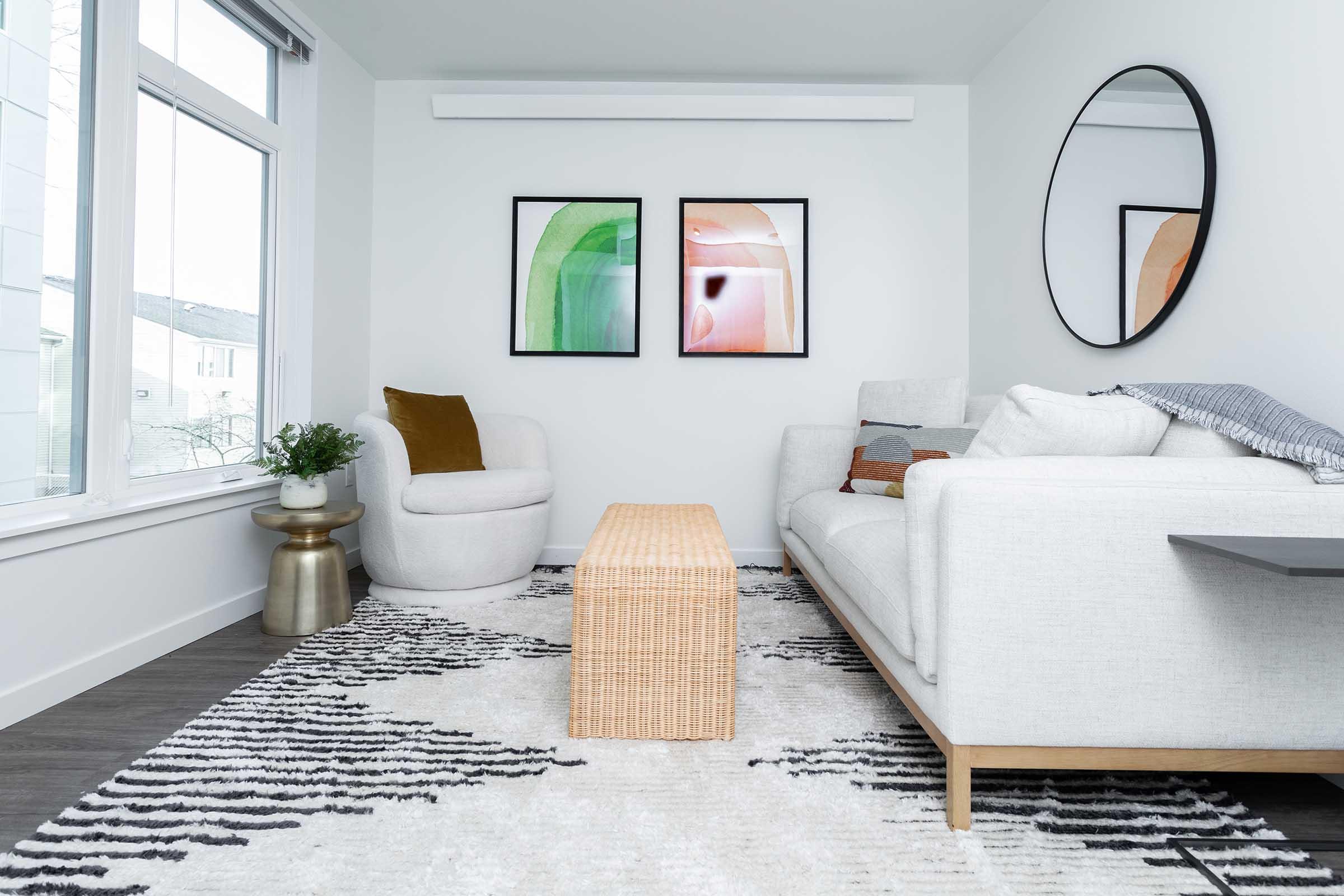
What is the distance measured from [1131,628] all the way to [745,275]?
2.80 metres

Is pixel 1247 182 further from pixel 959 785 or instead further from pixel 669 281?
pixel 669 281

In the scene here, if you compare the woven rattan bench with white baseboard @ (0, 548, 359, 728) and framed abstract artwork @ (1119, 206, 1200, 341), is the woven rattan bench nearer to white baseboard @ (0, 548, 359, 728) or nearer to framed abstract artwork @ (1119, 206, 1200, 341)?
white baseboard @ (0, 548, 359, 728)

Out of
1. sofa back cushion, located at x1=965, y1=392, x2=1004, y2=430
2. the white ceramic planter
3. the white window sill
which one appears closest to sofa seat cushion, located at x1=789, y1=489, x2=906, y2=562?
sofa back cushion, located at x1=965, y1=392, x2=1004, y2=430

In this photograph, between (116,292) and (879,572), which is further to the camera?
(116,292)

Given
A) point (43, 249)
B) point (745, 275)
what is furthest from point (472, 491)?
point (745, 275)

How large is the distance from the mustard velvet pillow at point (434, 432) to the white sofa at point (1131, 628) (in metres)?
2.37

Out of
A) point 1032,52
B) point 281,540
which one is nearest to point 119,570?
point 281,540

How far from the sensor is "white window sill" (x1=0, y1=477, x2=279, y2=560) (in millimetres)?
1842

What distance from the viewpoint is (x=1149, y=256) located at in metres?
2.32

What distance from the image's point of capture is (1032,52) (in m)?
3.13

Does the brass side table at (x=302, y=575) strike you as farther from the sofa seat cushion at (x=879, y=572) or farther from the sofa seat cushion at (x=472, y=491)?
the sofa seat cushion at (x=879, y=572)

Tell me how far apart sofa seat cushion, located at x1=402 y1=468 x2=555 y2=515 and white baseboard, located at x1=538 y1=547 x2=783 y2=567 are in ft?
2.45

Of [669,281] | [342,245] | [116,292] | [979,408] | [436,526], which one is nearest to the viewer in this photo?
[116,292]

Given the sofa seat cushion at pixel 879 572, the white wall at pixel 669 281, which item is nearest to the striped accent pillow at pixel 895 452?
the sofa seat cushion at pixel 879 572
